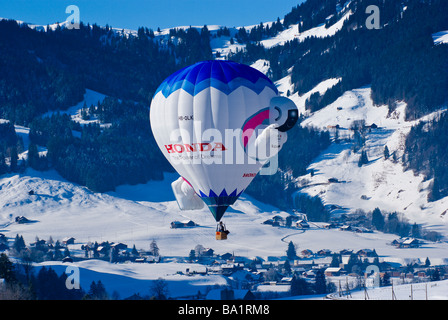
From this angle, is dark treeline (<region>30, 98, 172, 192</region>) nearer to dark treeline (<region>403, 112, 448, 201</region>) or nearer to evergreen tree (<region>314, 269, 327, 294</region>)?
dark treeline (<region>403, 112, 448, 201</region>)

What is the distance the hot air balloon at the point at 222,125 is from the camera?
62.2 metres

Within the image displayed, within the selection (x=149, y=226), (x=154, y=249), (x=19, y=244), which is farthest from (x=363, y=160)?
(x=19, y=244)

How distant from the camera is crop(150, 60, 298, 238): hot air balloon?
6225 cm

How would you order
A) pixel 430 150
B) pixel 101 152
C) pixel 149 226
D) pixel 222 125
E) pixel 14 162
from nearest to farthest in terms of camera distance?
pixel 222 125
pixel 149 226
pixel 14 162
pixel 101 152
pixel 430 150

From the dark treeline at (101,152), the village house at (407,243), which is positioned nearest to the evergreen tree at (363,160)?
the dark treeline at (101,152)

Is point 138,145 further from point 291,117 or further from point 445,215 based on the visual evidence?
point 291,117

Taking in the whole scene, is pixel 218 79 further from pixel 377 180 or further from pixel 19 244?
pixel 377 180

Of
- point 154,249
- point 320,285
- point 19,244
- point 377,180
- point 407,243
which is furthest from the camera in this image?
point 377,180

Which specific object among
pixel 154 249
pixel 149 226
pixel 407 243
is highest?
pixel 149 226

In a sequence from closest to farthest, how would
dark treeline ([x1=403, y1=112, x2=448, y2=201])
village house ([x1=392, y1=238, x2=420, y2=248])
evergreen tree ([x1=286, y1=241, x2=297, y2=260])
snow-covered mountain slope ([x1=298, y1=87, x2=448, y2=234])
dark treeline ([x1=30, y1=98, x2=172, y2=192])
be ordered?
evergreen tree ([x1=286, y1=241, x2=297, y2=260]) → village house ([x1=392, y1=238, x2=420, y2=248]) → dark treeline ([x1=30, y1=98, x2=172, y2=192]) → snow-covered mountain slope ([x1=298, y1=87, x2=448, y2=234]) → dark treeline ([x1=403, y1=112, x2=448, y2=201])

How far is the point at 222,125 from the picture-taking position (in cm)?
6238

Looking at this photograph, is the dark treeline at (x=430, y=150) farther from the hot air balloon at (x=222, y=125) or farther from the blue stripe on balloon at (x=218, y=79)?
the hot air balloon at (x=222, y=125)

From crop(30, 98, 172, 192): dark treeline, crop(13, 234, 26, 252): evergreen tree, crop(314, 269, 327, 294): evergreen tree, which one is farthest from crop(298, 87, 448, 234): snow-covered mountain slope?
crop(13, 234, 26, 252): evergreen tree

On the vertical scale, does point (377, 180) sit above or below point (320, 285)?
above
